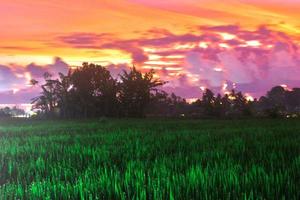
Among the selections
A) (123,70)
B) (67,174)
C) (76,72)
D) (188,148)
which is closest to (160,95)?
(123,70)

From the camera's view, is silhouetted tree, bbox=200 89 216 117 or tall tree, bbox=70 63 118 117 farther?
silhouetted tree, bbox=200 89 216 117

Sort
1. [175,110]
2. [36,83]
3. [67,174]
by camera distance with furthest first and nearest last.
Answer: [175,110], [36,83], [67,174]

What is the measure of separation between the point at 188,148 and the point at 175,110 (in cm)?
4898

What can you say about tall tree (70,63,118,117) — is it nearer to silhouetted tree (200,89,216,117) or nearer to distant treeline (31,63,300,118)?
distant treeline (31,63,300,118)

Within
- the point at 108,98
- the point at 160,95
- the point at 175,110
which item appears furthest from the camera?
the point at 175,110

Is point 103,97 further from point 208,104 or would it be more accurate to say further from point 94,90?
point 208,104

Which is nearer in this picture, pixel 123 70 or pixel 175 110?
pixel 123 70

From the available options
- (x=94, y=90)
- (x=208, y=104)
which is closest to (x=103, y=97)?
(x=94, y=90)

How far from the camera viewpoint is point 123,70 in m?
42.9

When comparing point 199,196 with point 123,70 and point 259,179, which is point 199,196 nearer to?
point 259,179

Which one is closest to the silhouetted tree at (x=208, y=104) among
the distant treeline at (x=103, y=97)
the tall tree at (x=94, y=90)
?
the distant treeline at (x=103, y=97)

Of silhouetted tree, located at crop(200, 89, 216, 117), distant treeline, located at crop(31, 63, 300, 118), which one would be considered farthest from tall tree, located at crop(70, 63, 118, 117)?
silhouetted tree, located at crop(200, 89, 216, 117)

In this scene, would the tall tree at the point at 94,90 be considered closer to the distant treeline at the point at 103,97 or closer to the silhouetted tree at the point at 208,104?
the distant treeline at the point at 103,97

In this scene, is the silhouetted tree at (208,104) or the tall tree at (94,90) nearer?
the tall tree at (94,90)
